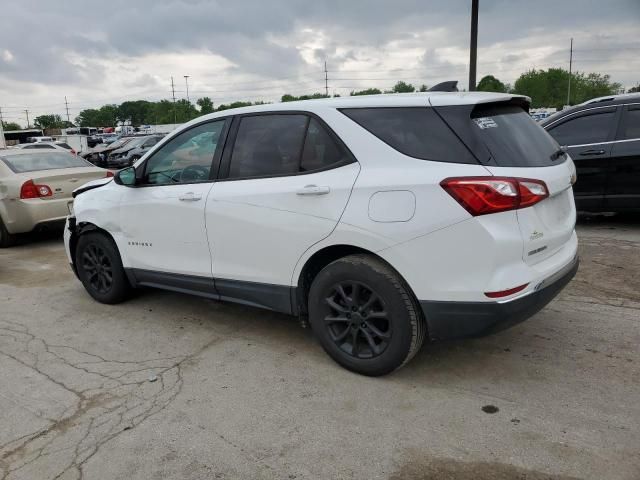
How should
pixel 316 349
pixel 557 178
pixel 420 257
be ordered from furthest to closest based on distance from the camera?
pixel 316 349 → pixel 557 178 → pixel 420 257

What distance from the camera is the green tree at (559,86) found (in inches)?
3871

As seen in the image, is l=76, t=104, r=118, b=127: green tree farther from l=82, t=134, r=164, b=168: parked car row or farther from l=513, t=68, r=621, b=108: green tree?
l=82, t=134, r=164, b=168: parked car row

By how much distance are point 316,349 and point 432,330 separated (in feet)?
3.62

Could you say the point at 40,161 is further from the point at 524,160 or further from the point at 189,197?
the point at 524,160

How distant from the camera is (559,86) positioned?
330ft

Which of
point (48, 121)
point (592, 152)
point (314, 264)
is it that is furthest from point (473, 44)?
point (48, 121)

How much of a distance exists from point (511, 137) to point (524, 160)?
178 millimetres

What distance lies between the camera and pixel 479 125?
315 centimetres

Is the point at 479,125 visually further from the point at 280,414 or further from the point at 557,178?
the point at 280,414

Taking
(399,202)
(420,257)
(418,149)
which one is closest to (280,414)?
(420,257)

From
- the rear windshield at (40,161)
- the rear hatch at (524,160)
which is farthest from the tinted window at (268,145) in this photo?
the rear windshield at (40,161)

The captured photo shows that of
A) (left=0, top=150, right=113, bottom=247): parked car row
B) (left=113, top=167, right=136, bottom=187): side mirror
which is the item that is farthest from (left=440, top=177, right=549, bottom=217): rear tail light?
(left=0, top=150, right=113, bottom=247): parked car row

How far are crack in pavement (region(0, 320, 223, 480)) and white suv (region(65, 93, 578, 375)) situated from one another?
0.82 metres

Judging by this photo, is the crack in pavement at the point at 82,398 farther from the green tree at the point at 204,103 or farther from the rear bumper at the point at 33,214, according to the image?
the green tree at the point at 204,103
